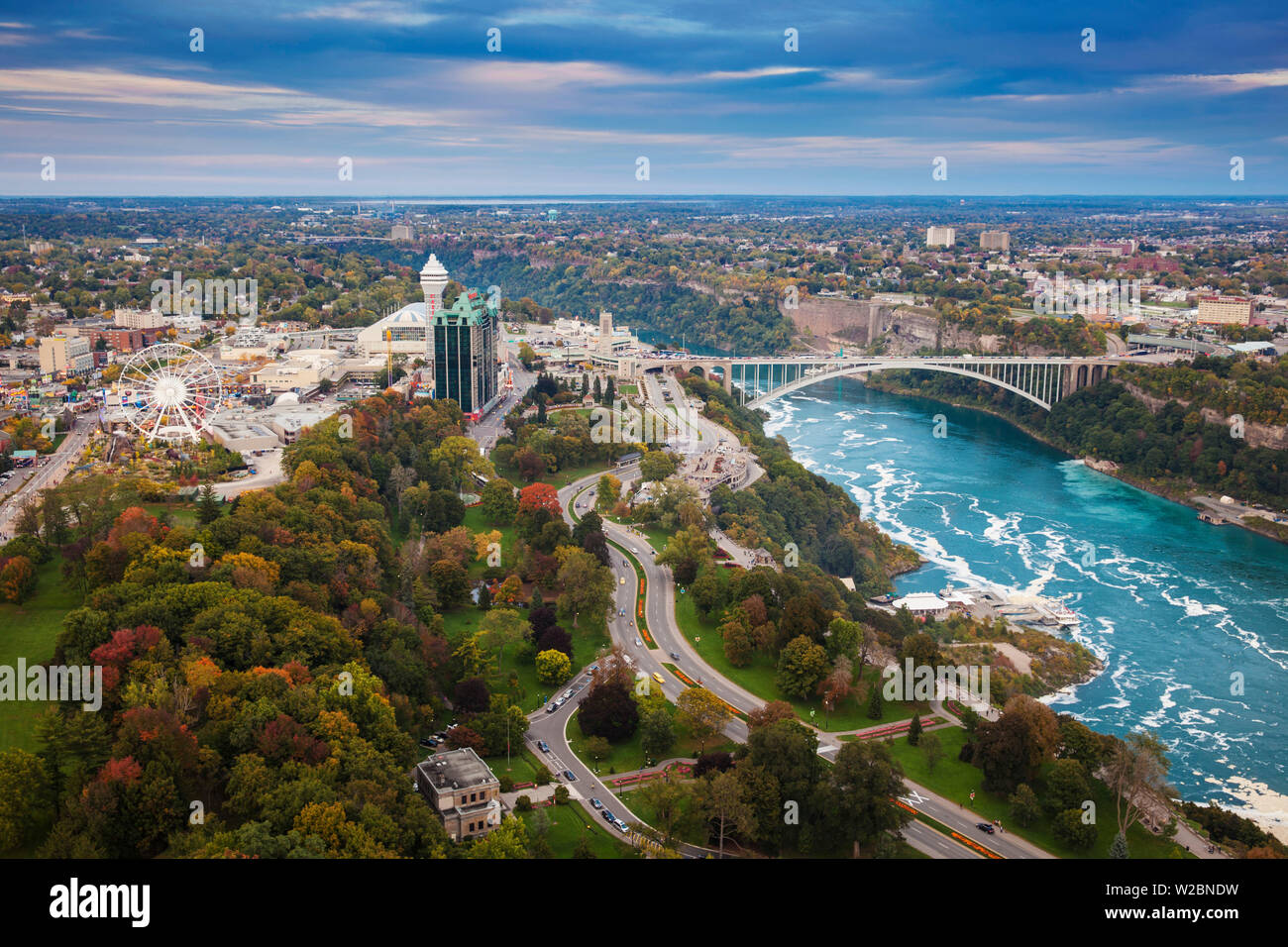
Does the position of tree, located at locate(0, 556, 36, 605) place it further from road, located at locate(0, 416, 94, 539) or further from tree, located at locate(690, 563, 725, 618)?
tree, located at locate(690, 563, 725, 618)

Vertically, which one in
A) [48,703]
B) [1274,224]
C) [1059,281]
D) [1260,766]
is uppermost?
[1274,224]

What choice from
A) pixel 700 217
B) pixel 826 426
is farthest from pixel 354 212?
pixel 826 426

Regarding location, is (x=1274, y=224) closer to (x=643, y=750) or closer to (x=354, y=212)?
(x=354, y=212)

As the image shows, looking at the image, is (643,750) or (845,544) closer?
(643,750)

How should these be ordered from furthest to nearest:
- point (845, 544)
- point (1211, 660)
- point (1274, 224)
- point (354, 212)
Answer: point (354, 212) → point (1274, 224) → point (845, 544) → point (1211, 660)

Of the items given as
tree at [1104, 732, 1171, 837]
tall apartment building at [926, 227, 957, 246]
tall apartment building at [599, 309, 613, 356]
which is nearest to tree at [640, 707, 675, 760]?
tree at [1104, 732, 1171, 837]

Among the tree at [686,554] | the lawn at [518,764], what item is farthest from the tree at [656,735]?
the tree at [686,554]

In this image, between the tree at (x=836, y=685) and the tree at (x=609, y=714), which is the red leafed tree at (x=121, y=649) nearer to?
the tree at (x=609, y=714)
